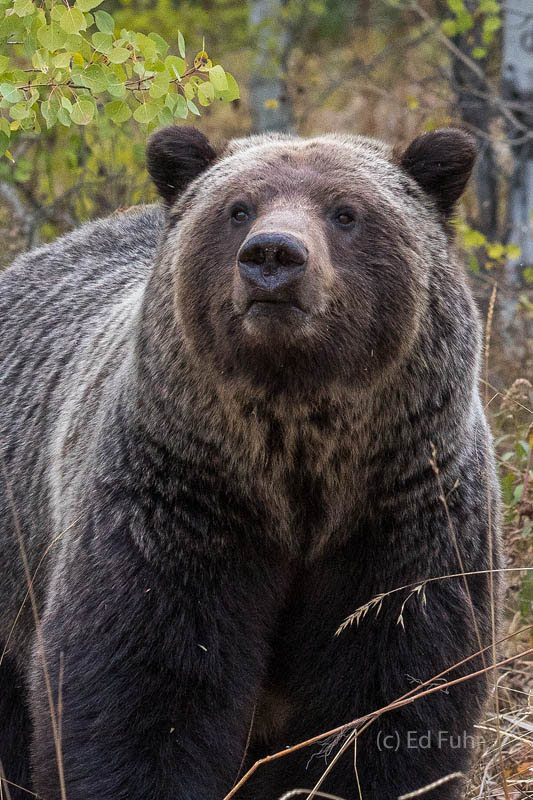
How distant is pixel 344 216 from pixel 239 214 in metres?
0.35

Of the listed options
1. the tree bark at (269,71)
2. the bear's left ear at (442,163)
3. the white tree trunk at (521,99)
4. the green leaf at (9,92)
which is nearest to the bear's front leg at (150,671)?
the bear's left ear at (442,163)

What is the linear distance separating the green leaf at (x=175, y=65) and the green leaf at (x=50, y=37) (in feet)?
1.55

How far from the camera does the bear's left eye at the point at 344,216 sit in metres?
3.76

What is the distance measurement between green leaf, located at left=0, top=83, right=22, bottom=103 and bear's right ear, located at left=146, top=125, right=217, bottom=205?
54 centimetres

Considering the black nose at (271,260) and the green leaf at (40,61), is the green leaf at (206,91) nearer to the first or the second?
the green leaf at (40,61)

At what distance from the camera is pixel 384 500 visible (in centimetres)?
382

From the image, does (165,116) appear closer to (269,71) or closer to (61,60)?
(61,60)

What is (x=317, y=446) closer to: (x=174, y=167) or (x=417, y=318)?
(x=417, y=318)

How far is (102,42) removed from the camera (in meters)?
4.34

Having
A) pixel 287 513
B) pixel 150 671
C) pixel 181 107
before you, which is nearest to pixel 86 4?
pixel 181 107

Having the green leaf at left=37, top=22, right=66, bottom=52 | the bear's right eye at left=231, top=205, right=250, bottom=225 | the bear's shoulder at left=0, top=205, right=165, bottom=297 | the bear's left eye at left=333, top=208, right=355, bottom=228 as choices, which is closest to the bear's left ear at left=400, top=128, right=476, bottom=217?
the bear's left eye at left=333, top=208, right=355, bottom=228

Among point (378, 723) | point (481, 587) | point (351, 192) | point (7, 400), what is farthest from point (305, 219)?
point (7, 400)

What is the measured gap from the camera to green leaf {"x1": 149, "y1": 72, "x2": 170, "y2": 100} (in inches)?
178

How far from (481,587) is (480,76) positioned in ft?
20.1
